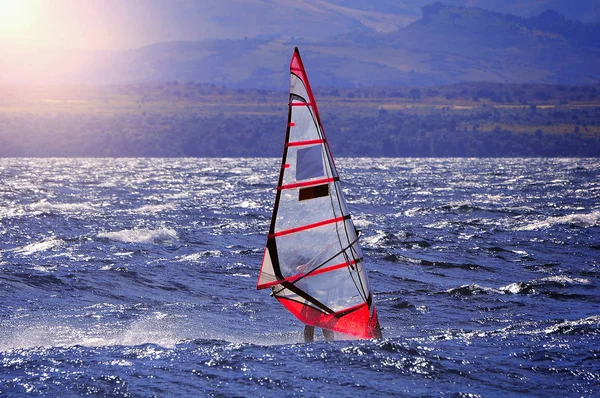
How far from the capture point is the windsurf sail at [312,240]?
16.2 meters

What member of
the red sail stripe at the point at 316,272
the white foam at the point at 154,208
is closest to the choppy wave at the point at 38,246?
the white foam at the point at 154,208

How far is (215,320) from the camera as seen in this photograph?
20594mm

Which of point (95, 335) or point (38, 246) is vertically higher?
point (95, 335)

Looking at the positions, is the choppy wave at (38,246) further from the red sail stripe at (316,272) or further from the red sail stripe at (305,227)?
the red sail stripe at (305,227)

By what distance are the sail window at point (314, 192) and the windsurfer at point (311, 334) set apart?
2.72 meters

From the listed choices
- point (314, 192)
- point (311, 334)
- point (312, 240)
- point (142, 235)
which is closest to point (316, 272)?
point (312, 240)

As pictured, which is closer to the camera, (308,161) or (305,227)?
(308,161)

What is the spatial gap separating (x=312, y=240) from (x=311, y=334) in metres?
2.06

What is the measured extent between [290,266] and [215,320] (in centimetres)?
443

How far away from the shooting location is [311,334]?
57.9 feet

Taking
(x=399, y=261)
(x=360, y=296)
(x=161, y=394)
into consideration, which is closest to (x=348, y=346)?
(x=360, y=296)

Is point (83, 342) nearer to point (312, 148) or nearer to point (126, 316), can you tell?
point (126, 316)

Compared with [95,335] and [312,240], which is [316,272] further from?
[95,335]

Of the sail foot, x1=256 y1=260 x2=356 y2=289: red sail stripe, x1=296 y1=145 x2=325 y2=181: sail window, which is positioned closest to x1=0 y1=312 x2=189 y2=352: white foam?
x1=256 y1=260 x2=356 y2=289: red sail stripe
